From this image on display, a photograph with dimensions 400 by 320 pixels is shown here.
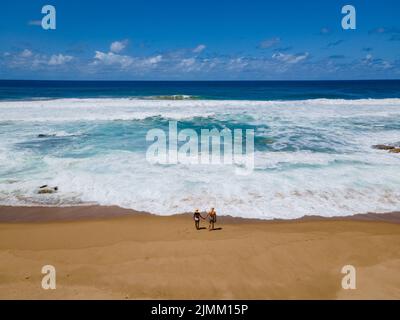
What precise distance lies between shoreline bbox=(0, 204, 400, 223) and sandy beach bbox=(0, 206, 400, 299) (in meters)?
0.07

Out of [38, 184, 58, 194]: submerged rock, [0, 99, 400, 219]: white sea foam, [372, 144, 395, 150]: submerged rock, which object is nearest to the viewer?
[0, 99, 400, 219]: white sea foam

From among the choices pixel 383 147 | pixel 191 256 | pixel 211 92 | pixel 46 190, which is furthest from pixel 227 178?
pixel 211 92

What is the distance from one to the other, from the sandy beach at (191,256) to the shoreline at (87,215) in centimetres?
7

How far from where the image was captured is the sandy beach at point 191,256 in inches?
327

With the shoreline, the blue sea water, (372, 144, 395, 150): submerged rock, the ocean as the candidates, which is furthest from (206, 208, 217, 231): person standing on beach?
the blue sea water

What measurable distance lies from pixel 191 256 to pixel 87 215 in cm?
491

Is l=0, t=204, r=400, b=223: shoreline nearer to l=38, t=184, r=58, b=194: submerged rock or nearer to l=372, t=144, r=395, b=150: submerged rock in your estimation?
l=38, t=184, r=58, b=194: submerged rock

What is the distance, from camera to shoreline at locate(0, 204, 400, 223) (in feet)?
40.0

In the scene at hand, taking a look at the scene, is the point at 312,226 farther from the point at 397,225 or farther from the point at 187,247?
the point at 187,247

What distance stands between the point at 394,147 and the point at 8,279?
21.7 meters

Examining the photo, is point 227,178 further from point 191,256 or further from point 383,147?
point 383,147

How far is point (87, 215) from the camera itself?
12555 millimetres
